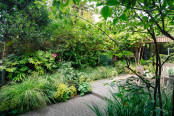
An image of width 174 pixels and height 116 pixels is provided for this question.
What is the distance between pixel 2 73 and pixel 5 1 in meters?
2.57

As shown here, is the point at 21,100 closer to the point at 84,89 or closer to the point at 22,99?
the point at 22,99

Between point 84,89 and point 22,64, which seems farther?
point 22,64

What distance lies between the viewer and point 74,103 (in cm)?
320

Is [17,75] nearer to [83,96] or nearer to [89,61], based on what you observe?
[83,96]

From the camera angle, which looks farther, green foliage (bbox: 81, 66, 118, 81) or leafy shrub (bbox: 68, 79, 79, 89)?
green foliage (bbox: 81, 66, 118, 81)

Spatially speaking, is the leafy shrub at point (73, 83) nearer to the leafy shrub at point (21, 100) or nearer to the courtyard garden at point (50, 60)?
the courtyard garden at point (50, 60)

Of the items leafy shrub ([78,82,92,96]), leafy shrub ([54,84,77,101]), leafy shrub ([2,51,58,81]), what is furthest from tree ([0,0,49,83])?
leafy shrub ([78,82,92,96])

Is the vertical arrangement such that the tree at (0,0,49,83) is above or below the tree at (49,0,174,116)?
above

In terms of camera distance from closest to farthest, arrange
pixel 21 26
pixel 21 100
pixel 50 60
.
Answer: pixel 21 100
pixel 21 26
pixel 50 60

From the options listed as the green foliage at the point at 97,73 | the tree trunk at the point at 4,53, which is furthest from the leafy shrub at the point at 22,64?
the green foliage at the point at 97,73

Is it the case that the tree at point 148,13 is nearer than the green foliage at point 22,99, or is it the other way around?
the tree at point 148,13

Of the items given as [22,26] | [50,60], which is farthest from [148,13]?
[50,60]

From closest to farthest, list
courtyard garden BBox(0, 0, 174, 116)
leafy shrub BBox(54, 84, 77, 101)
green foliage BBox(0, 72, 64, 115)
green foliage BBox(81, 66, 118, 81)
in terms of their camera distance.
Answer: courtyard garden BBox(0, 0, 174, 116), green foliage BBox(0, 72, 64, 115), leafy shrub BBox(54, 84, 77, 101), green foliage BBox(81, 66, 118, 81)

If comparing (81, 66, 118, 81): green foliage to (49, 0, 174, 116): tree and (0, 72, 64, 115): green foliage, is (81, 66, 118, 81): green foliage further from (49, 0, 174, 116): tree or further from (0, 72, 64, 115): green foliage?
(49, 0, 174, 116): tree
